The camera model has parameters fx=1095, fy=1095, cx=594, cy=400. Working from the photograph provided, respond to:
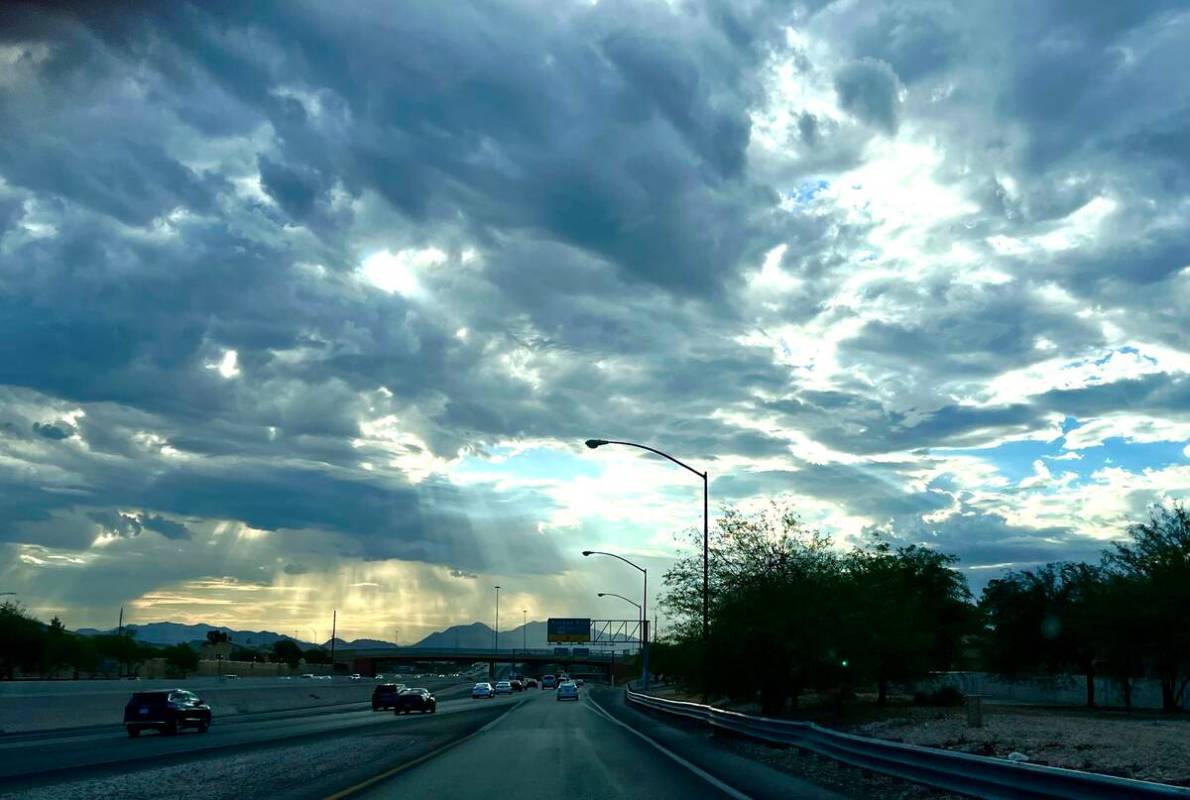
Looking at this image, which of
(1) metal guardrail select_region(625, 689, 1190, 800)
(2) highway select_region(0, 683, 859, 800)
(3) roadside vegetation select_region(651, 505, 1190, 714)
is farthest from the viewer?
(3) roadside vegetation select_region(651, 505, 1190, 714)

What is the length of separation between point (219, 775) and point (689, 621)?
29.2 metres

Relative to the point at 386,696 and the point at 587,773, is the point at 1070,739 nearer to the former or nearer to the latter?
the point at 587,773

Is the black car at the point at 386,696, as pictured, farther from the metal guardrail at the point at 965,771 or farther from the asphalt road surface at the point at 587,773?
the metal guardrail at the point at 965,771

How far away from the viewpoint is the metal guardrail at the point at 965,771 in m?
10.7

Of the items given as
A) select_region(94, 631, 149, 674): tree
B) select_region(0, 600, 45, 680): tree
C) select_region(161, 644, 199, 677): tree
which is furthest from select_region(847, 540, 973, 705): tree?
select_region(161, 644, 199, 677): tree

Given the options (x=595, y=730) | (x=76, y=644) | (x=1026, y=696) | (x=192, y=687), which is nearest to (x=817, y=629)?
(x=595, y=730)

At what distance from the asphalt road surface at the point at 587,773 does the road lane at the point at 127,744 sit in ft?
24.1

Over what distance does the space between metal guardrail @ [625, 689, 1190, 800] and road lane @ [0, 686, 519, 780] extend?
15.6 m

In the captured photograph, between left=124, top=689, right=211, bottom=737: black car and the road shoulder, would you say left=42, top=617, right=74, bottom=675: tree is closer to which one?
left=124, top=689, right=211, bottom=737: black car

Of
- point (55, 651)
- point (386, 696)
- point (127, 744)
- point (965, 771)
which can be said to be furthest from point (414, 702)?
point (55, 651)

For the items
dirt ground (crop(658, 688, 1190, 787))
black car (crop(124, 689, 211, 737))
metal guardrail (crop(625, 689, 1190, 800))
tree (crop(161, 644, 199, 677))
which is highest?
metal guardrail (crop(625, 689, 1190, 800))

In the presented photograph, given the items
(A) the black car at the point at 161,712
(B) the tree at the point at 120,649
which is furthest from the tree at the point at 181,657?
(A) the black car at the point at 161,712

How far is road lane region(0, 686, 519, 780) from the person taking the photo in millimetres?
25328

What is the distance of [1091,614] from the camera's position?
1767 inches
